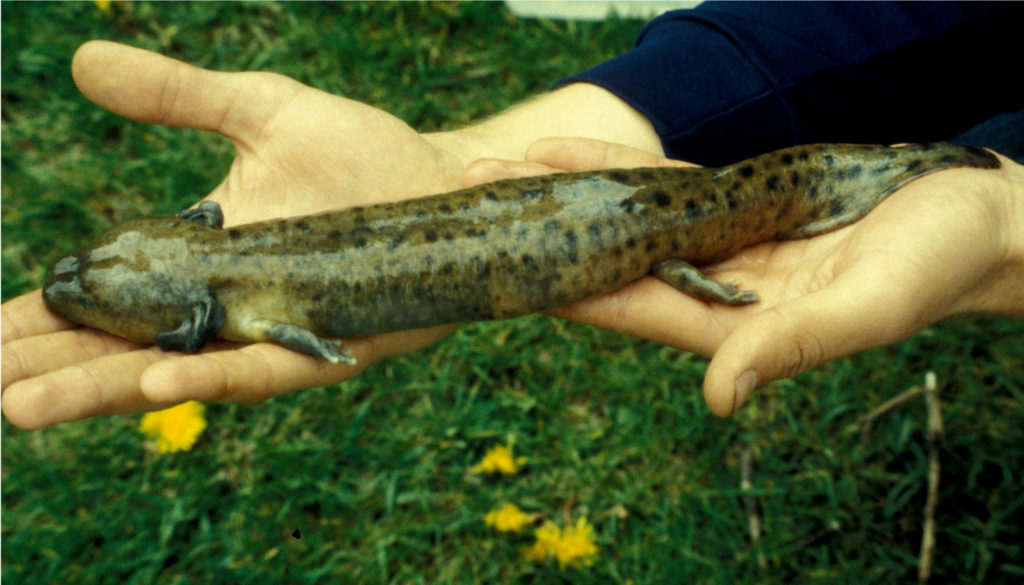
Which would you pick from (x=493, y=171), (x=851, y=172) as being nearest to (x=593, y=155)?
(x=493, y=171)

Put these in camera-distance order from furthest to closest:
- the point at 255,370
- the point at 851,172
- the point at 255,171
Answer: the point at 255,171 < the point at 851,172 < the point at 255,370

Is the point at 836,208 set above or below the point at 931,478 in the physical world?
above

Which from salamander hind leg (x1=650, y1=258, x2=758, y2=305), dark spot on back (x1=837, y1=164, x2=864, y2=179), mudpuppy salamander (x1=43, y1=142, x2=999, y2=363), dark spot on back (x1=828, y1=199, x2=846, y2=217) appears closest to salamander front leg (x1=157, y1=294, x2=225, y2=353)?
mudpuppy salamander (x1=43, y1=142, x2=999, y2=363)

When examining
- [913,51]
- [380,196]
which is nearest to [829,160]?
[913,51]

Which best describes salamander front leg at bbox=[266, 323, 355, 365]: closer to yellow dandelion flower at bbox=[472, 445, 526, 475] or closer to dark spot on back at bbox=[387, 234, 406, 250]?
dark spot on back at bbox=[387, 234, 406, 250]

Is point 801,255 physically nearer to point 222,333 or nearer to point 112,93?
point 222,333

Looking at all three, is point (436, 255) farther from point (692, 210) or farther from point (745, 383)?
point (745, 383)
